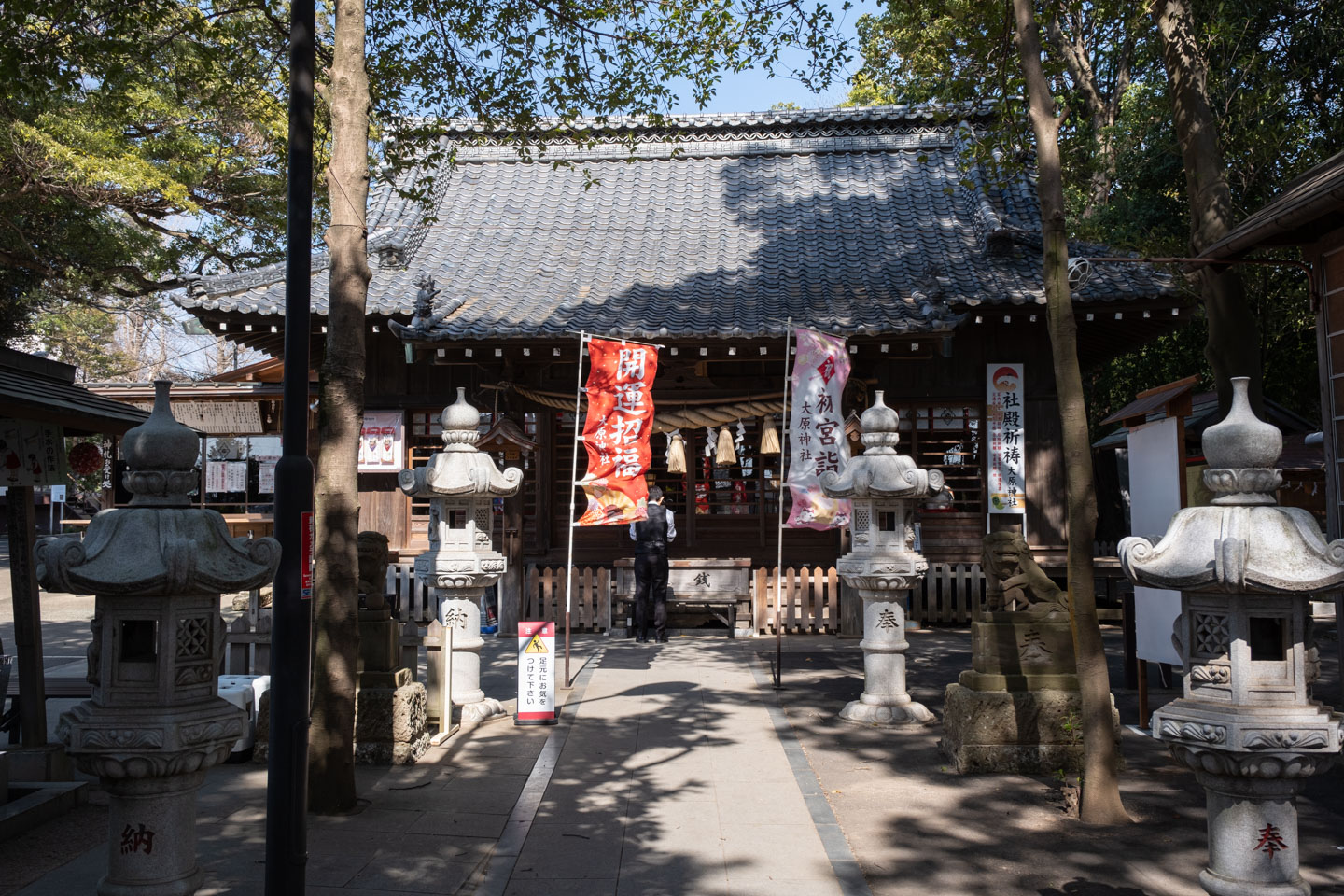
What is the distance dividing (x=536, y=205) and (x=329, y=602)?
13.8m

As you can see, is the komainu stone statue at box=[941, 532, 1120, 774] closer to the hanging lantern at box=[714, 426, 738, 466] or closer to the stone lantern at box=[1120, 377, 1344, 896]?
the stone lantern at box=[1120, 377, 1344, 896]

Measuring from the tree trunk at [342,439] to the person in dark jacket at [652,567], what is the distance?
7414 millimetres

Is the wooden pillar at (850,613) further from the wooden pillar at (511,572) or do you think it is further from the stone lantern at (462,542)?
the stone lantern at (462,542)

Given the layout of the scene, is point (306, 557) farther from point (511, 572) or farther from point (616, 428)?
point (511, 572)

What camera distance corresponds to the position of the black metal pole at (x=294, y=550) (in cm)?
439

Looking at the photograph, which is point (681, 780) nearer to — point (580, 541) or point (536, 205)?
point (580, 541)

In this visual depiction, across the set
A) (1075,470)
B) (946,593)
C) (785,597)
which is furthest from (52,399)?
(946,593)

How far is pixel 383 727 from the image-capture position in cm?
764

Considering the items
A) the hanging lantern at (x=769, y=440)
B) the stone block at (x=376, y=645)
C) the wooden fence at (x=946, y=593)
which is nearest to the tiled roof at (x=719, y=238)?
the hanging lantern at (x=769, y=440)

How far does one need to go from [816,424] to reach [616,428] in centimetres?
219

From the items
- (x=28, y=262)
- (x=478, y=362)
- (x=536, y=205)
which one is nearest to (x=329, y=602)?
(x=478, y=362)

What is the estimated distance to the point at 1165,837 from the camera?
590 centimetres

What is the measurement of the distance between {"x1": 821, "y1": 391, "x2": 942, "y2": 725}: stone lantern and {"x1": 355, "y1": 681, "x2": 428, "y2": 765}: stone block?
411 centimetres

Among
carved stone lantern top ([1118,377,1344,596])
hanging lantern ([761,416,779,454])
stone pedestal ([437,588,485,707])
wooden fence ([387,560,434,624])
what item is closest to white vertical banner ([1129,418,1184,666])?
carved stone lantern top ([1118,377,1344,596])
